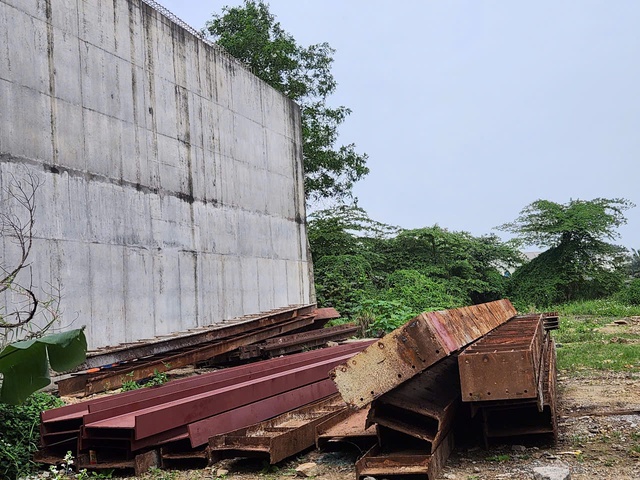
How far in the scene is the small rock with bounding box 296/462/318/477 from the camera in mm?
5191

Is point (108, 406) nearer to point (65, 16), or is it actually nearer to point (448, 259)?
point (65, 16)

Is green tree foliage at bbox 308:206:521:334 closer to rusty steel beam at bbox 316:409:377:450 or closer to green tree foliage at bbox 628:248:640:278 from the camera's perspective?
green tree foliage at bbox 628:248:640:278

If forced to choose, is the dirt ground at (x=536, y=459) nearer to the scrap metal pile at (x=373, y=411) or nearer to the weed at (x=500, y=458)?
the weed at (x=500, y=458)

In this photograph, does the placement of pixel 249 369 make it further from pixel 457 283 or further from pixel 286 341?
pixel 457 283

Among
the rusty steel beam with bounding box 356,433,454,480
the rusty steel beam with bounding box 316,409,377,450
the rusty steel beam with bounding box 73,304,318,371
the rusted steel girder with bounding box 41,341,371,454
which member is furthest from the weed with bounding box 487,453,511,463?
the rusty steel beam with bounding box 73,304,318,371

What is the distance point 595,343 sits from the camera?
13.7 metres

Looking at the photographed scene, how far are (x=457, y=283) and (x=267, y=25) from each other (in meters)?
12.5

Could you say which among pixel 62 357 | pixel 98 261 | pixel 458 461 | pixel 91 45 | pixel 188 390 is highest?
pixel 91 45

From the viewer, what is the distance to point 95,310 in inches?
418

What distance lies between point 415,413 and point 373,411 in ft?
1.06

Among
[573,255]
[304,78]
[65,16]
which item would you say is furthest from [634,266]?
[65,16]

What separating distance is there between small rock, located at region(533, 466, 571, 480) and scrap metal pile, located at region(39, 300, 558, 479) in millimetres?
513

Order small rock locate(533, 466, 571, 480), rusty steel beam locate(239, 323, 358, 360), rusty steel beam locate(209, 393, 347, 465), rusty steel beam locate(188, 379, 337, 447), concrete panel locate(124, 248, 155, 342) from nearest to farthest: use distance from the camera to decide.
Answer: small rock locate(533, 466, 571, 480) → rusty steel beam locate(209, 393, 347, 465) → rusty steel beam locate(188, 379, 337, 447) → concrete panel locate(124, 248, 155, 342) → rusty steel beam locate(239, 323, 358, 360)

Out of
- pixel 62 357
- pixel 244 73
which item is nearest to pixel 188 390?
pixel 62 357
